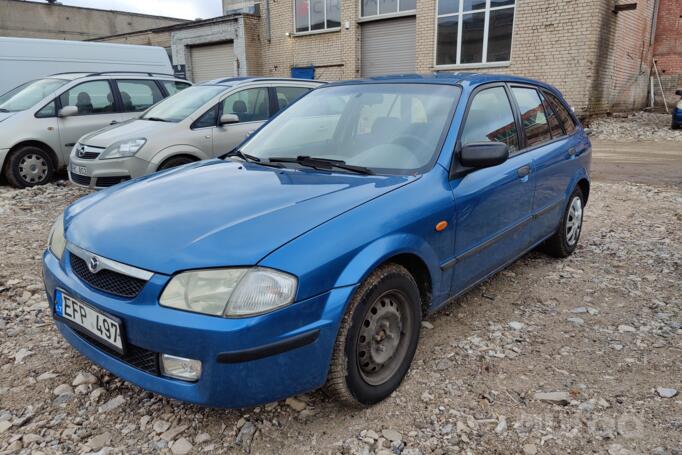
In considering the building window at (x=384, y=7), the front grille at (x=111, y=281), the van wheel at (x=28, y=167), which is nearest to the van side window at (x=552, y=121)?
the front grille at (x=111, y=281)

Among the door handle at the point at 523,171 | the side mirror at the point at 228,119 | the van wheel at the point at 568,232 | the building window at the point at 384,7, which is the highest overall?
the building window at the point at 384,7

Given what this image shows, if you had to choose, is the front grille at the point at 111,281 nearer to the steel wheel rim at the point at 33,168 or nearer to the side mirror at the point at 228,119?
the side mirror at the point at 228,119

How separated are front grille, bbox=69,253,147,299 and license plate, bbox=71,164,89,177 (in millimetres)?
4223

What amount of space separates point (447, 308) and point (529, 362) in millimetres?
768

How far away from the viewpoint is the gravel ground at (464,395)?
218 cm

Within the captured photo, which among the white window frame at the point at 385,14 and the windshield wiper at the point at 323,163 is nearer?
the windshield wiper at the point at 323,163

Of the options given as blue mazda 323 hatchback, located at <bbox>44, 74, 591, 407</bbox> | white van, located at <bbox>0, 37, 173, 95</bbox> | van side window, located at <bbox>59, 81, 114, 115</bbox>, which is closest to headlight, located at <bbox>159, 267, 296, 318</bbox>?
blue mazda 323 hatchback, located at <bbox>44, 74, 591, 407</bbox>

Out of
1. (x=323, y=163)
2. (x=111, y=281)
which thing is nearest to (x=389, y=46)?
(x=323, y=163)

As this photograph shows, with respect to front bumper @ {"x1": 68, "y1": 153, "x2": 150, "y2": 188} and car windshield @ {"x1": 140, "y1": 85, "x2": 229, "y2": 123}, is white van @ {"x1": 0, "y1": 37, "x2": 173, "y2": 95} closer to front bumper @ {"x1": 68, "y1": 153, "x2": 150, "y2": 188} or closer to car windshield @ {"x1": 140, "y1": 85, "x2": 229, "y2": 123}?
car windshield @ {"x1": 140, "y1": 85, "x2": 229, "y2": 123}

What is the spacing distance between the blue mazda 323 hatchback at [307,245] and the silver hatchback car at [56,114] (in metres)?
5.43

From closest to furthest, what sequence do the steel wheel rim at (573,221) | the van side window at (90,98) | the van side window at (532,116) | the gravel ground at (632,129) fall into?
the van side window at (532,116) → the steel wheel rim at (573,221) → the van side window at (90,98) → the gravel ground at (632,129)

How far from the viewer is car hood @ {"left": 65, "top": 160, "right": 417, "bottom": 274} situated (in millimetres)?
1979

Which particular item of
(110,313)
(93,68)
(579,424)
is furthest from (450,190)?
(93,68)

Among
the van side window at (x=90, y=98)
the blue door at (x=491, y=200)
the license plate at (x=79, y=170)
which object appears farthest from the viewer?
the van side window at (x=90, y=98)
